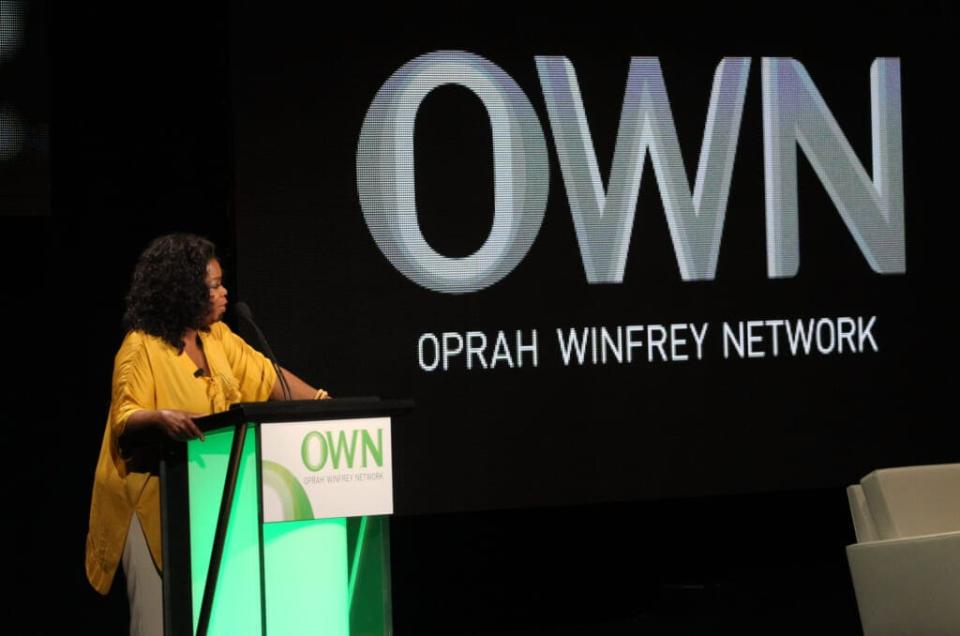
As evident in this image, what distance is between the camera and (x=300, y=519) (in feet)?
10.8

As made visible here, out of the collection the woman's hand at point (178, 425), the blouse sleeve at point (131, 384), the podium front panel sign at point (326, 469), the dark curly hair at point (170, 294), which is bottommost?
the podium front panel sign at point (326, 469)

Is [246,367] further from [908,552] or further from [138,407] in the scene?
[908,552]

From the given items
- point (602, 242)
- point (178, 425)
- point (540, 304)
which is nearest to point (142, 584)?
point (178, 425)

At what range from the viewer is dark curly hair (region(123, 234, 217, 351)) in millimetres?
3980

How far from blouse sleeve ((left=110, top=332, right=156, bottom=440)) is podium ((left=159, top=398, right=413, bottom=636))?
0.36m

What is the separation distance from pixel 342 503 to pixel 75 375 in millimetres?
2352

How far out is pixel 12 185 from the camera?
5.20 metres

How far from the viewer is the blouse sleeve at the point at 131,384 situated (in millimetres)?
3826

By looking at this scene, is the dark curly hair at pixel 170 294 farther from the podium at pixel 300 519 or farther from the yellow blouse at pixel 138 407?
the podium at pixel 300 519

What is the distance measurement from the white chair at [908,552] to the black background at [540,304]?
136cm

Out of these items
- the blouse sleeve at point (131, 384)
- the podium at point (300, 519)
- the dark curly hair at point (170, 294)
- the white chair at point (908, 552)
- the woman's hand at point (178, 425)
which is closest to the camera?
the podium at point (300, 519)

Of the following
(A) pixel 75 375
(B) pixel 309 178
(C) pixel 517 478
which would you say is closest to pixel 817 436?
(C) pixel 517 478

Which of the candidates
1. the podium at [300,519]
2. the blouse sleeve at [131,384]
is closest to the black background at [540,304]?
the blouse sleeve at [131,384]

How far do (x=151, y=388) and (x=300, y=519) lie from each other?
0.79 m
